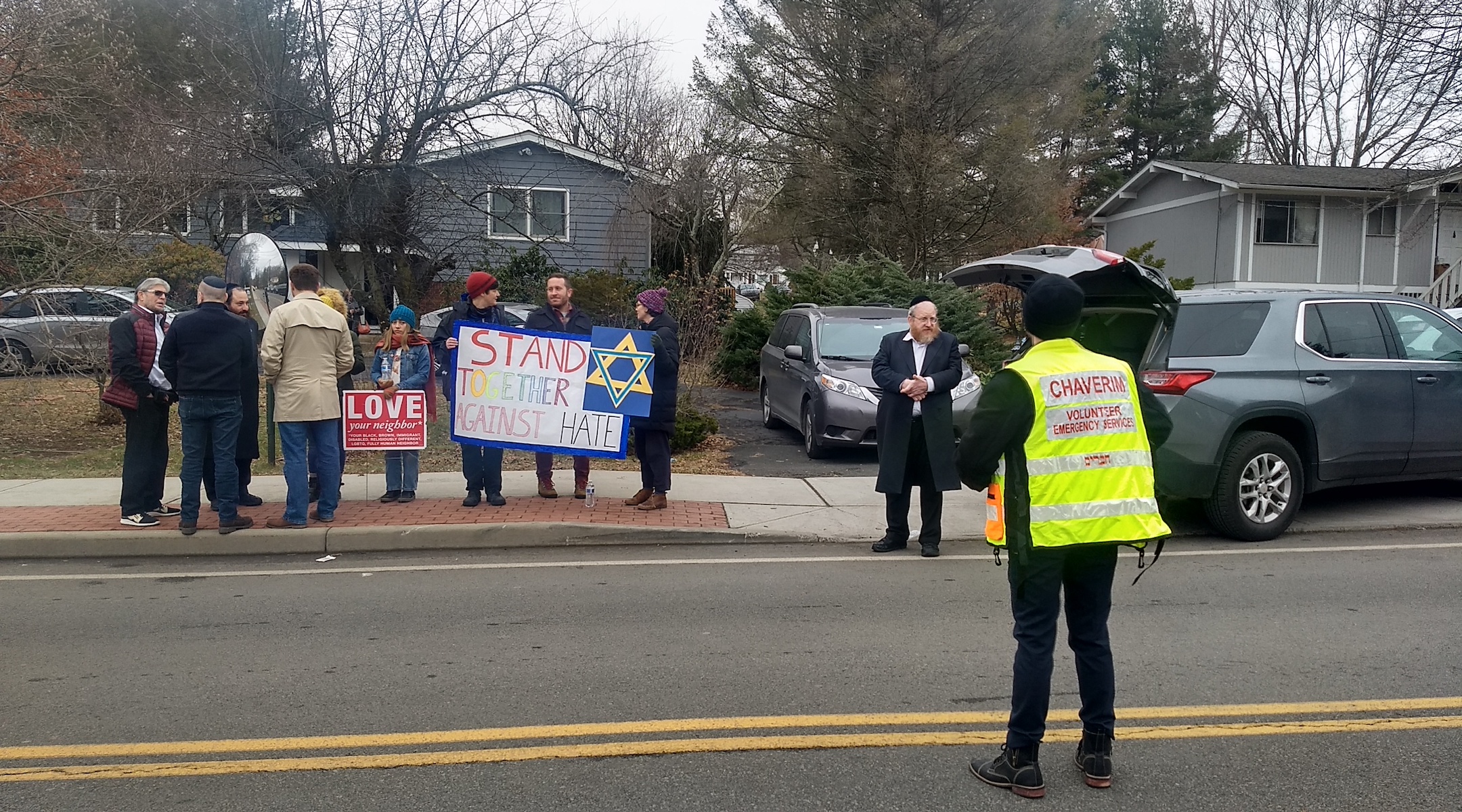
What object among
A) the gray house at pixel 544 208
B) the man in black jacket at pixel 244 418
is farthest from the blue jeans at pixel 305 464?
the gray house at pixel 544 208

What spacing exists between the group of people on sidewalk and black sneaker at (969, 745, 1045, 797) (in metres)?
5.38

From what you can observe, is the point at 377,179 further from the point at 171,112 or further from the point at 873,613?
the point at 873,613

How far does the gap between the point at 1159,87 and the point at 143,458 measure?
45308mm

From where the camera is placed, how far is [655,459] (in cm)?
902

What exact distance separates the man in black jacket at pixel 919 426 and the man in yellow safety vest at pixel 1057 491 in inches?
154

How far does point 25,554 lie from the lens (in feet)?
25.6

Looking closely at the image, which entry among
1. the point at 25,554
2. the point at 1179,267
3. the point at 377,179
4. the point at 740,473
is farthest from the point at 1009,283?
the point at 1179,267

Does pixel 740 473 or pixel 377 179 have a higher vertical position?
pixel 377 179

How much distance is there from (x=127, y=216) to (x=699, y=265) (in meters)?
14.2

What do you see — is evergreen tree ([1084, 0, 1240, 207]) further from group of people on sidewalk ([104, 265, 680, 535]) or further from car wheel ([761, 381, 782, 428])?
group of people on sidewalk ([104, 265, 680, 535])

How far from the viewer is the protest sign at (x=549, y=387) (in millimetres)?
9016

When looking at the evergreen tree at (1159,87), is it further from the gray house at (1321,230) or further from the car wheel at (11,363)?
the car wheel at (11,363)

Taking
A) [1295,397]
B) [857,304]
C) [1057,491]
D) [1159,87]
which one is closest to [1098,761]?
[1057,491]

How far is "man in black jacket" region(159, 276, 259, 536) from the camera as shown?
25.6 feet
